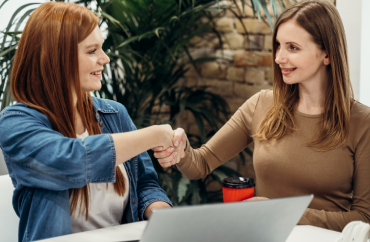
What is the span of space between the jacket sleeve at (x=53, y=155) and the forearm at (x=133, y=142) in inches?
0.7

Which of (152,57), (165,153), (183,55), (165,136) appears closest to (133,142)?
(165,136)

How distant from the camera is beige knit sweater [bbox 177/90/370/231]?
3.97 ft

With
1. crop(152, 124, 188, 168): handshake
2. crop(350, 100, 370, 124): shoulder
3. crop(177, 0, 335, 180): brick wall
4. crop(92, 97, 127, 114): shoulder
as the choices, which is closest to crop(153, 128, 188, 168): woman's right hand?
crop(152, 124, 188, 168): handshake

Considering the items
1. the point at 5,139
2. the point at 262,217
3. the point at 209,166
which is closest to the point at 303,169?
the point at 209,166

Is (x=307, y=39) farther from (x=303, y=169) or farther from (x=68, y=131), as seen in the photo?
(x=68, y=131)

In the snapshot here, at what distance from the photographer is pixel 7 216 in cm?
120

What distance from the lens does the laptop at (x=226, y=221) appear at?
63 cm

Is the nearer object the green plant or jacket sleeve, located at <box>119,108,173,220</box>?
jacket sleeve, located at <box>119,108,173,220</box>

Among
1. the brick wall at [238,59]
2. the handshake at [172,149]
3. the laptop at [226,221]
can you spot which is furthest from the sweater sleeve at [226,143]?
the brick wall at [238,59]

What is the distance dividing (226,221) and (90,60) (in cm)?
72

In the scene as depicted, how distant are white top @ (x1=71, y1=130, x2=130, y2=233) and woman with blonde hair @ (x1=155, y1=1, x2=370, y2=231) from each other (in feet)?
0.72

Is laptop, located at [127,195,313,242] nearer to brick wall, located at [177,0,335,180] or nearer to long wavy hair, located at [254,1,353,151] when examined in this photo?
long wavy hair, located at [254,1,353,151]

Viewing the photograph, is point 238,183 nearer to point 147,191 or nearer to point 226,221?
point 226,221

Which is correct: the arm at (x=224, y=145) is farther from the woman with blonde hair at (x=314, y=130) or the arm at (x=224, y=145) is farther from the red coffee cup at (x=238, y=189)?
the red coffee cup at (x=238, y=189)
